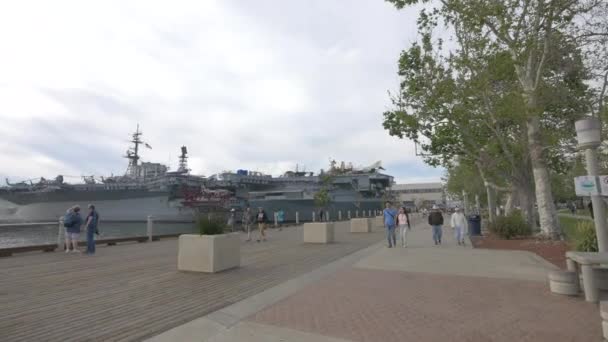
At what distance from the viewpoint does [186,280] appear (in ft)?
23.8

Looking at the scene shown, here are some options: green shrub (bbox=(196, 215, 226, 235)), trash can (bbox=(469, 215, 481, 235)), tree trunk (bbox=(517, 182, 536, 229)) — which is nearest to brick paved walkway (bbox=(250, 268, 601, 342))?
green shrub (bbox=(196, 215, 226, 235))

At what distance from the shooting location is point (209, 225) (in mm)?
8531

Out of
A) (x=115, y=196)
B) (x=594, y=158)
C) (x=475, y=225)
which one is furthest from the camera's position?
(x=115, y=196)

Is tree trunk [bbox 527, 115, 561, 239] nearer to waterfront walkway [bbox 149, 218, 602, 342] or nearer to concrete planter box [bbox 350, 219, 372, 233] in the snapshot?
waterfront walkway [bbox 149, 218, 602, 342]

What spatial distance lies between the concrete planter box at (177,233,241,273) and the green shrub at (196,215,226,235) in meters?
0.25

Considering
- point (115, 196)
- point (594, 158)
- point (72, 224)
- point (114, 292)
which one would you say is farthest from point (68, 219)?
point (115, 196)

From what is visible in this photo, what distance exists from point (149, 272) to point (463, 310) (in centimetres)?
692

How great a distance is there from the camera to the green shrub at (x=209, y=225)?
8.46 metres

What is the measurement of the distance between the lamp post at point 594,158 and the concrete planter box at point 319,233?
10149 mm

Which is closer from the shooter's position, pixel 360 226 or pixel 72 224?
pixel 72 224

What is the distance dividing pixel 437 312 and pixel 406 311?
431 mm

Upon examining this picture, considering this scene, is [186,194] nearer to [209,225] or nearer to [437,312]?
[209,225]

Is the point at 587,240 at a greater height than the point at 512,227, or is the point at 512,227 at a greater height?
the point at 587,240

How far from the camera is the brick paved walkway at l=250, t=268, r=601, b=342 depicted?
13.3 ft
